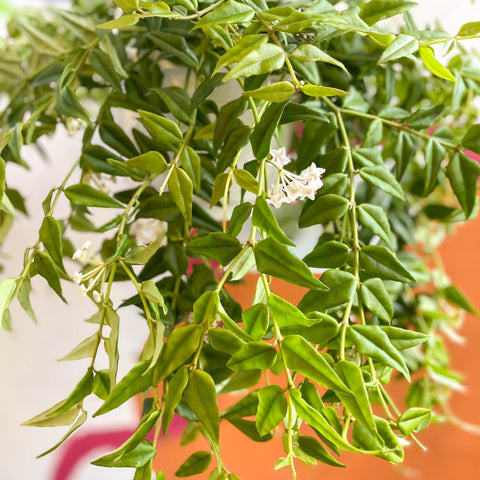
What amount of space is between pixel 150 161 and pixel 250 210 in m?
0.06

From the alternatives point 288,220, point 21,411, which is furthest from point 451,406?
point 21,411

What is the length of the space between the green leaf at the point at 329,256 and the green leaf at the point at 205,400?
10 centimetres

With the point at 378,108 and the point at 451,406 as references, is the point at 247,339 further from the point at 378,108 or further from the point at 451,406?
the point at 451,406

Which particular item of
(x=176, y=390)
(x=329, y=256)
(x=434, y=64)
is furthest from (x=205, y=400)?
(x=434, y=64)

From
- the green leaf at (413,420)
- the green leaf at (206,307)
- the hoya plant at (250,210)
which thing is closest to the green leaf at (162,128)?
the hoya plant at (250,210)

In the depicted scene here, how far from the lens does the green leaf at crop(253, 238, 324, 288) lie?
27 cm

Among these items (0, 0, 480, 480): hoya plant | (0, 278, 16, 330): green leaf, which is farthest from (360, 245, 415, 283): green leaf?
(0, 278, 16, 330): green leaf

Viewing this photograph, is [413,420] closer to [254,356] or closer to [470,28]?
[254,356]

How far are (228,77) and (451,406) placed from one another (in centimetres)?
63

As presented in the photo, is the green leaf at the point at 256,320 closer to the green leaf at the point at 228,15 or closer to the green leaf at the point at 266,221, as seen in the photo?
the green leaf at the point at 266,221

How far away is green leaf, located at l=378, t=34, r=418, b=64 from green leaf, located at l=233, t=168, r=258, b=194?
9 centimetres

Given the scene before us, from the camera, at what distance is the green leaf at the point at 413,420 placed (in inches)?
13.1

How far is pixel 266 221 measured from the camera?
0.93 ft

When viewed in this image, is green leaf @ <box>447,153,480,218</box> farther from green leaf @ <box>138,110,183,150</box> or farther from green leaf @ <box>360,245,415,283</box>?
green leaf @ <box>138,110,183,150</box>
